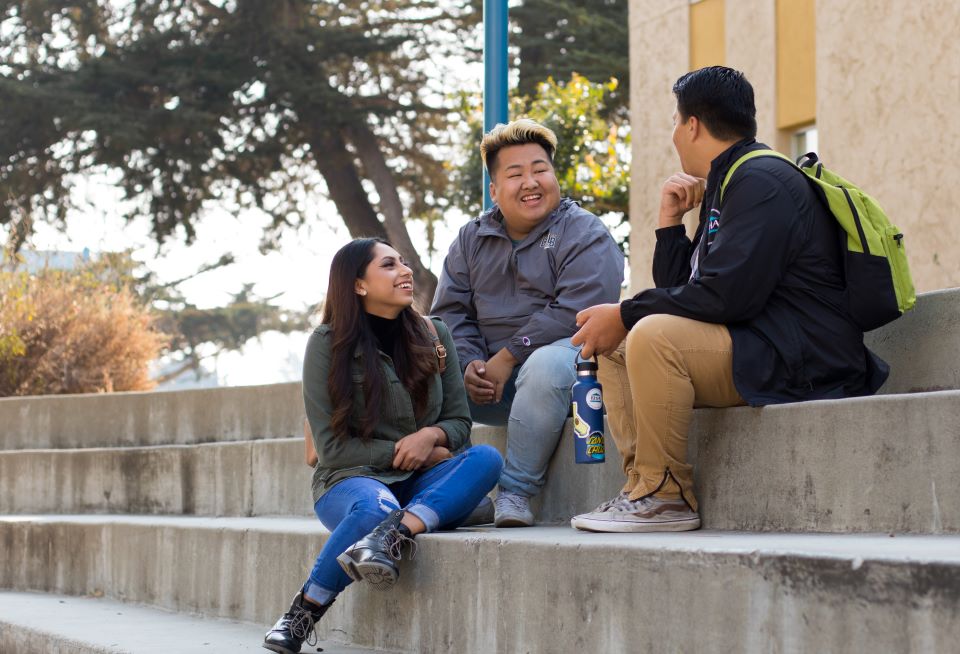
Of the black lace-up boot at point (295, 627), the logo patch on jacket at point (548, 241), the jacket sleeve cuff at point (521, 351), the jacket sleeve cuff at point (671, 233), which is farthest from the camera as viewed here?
the logo patch on jacket at point (548, 241)

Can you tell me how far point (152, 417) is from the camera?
373 inches

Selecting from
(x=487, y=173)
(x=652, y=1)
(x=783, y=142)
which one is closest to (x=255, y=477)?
(x=487, y=173)

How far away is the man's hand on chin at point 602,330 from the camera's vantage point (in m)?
4.44

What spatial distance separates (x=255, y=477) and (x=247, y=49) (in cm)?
1339

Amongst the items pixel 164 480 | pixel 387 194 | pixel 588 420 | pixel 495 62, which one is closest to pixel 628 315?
pixel 588 420

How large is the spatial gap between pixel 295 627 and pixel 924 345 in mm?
2304

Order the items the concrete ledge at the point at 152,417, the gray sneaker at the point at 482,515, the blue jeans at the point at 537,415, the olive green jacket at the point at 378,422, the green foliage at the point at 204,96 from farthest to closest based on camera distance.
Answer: the green foliage at the point at 204,96 → the concrete ledge at the point at 152,417 → the blue jeans at the point at 537,415 → the gray sneaker at the point at 482,515 → the olive green jacket at the point at 378,422

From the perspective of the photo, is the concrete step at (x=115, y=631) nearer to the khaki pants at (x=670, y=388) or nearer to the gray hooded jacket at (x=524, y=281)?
the khaki pants at (x=670, y=388)

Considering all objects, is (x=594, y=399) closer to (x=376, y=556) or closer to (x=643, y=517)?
(x=643, y=517)

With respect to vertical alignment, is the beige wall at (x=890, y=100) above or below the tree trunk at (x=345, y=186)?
below

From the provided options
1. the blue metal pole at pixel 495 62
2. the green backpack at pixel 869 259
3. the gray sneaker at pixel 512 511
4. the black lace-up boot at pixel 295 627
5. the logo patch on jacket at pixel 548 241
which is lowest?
the black lace-up boot at pixel 295 627

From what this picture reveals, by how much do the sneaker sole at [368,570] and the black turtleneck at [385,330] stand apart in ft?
3.56

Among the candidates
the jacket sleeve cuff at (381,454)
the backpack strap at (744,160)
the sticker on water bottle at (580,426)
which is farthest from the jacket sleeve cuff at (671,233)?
the jacket sleeve cuff at (381,454)

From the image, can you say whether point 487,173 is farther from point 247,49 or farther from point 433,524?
point 247,49
